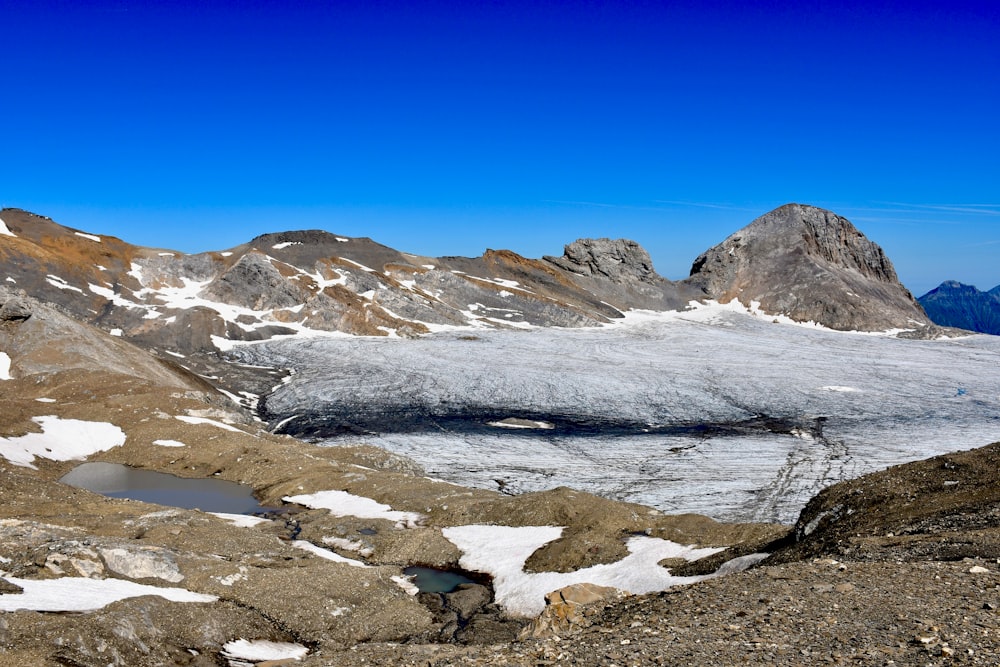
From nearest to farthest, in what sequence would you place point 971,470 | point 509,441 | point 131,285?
point 971,470, point 509,441, point 131,285

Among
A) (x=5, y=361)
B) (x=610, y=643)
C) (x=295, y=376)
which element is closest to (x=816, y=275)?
(x=295, y=376)

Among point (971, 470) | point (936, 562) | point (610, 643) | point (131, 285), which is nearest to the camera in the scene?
point (610, 643)

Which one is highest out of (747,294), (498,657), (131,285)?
(747,294)

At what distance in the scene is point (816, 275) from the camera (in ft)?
473

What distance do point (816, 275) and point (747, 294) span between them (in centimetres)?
1373

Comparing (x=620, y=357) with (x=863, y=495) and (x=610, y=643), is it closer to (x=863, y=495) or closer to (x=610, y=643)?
(x=863, y=495)

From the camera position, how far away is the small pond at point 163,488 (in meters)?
38.3

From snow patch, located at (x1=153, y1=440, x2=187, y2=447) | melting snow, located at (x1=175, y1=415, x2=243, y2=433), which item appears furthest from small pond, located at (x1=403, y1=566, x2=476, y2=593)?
melting snow, located at (x1=175, y1=415, x2=243, y2=433)

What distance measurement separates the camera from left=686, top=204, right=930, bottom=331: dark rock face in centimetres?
13275

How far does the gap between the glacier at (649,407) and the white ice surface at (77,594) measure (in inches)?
1018

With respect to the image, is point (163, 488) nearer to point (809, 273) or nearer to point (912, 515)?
point (912, 515)

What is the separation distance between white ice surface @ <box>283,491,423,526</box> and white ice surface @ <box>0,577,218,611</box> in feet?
42.0

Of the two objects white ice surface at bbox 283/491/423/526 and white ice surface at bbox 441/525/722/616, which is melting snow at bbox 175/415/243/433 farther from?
white ice surface at bbox 441/525/722/616

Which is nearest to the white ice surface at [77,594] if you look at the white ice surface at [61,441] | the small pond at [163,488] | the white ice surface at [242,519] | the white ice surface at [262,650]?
the white ice surface at [262,650]
